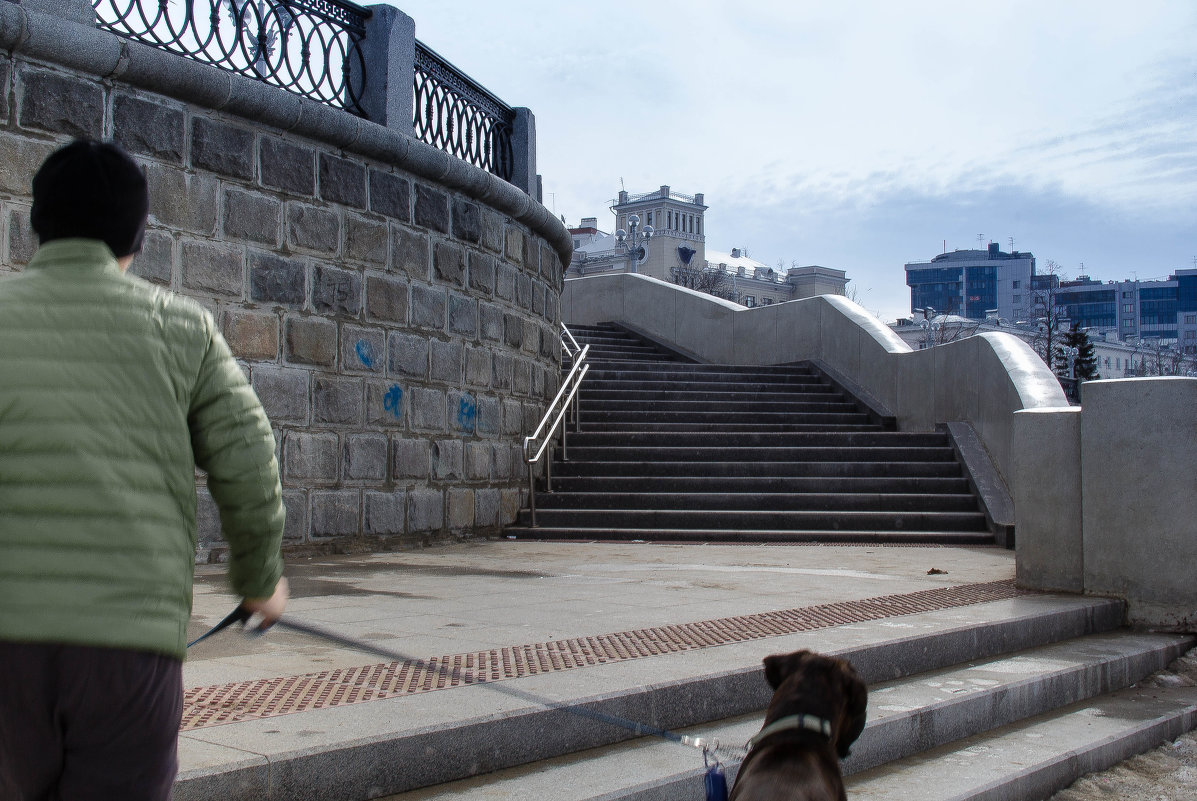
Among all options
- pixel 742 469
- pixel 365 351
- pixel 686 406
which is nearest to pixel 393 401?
pixel 365 351

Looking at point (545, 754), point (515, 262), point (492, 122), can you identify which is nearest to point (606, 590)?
point (545, 754)

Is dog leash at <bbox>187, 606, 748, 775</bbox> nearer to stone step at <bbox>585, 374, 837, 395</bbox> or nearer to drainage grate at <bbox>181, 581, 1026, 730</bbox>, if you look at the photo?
drainage grate at <bbox>181, 581, 1026, 730</bbox>

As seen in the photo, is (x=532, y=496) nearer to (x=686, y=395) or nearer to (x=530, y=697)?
(x=686, y=395)

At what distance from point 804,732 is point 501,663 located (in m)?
2.02

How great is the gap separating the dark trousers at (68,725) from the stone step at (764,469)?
10.4 metres

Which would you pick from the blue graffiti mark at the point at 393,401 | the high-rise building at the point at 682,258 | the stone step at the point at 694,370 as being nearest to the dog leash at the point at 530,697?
the blue graffiti mark at the point at 393,401

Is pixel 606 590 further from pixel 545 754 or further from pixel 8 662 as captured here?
pixel 8 662

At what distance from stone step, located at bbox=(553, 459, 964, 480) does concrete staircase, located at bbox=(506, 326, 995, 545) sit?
0.5 inches

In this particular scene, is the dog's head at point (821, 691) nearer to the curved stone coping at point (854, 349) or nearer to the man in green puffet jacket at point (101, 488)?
the man in green puffet jacket at point (101, 488)

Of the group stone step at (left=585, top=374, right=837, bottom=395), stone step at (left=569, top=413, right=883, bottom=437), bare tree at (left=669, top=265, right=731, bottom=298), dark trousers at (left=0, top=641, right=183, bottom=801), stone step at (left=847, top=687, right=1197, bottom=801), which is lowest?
stone step at (left=847, top=687, right=1197, bottom=801)

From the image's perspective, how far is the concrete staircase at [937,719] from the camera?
3.56 metres

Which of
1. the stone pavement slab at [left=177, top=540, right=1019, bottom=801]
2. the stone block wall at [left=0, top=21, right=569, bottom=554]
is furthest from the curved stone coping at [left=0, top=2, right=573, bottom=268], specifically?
the stone pavement slab at [left=177, top=540, right=1019, bottom=801]

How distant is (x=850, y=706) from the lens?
272cm

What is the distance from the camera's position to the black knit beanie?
185 centimetres
